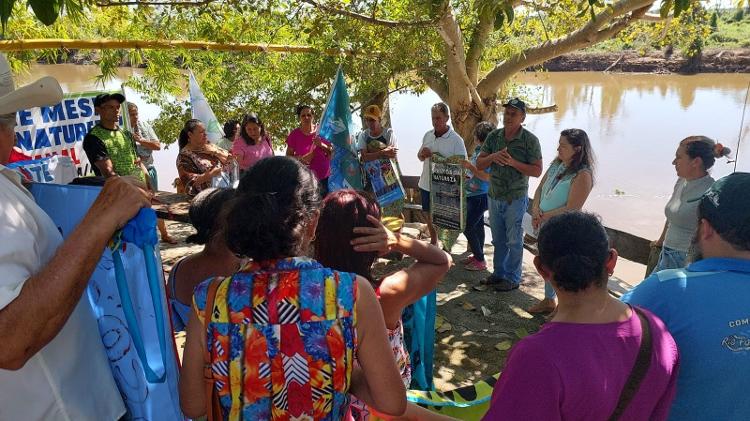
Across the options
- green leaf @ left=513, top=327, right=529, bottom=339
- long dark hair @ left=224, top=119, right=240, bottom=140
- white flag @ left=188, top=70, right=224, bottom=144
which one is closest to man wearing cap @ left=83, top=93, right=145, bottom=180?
long dark hair @ left=224, top=119, right=240, bottom=140

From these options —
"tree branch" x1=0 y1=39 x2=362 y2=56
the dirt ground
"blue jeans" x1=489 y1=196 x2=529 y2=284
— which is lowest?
the dirt ground

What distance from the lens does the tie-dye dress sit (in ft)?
4.44

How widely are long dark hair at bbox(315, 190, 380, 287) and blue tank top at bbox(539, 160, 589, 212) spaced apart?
2.42m

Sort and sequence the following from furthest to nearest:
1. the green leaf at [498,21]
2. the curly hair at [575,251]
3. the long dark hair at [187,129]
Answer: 1. the long dark hair at [187,129]
2. the green leaf at [498,21]
3. the curly hair at [575,251]

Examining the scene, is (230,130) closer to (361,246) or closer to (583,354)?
(361,246)

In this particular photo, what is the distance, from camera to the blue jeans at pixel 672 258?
11.7 feet

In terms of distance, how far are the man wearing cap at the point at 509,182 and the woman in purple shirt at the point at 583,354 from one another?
311 centimetres

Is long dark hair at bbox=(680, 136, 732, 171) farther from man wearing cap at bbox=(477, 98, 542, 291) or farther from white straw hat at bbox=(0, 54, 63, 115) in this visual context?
white straw hat at bbox=(0, 54, 63, 115)

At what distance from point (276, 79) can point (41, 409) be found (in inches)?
288

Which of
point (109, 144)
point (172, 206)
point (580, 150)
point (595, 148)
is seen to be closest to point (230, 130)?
point (109, 144)

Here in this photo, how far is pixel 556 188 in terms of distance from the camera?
3.95m

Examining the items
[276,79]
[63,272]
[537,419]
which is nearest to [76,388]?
[63,272]

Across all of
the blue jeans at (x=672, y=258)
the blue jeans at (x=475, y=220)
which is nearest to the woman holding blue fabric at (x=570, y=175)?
the blue jeans at (x=672, y=258)

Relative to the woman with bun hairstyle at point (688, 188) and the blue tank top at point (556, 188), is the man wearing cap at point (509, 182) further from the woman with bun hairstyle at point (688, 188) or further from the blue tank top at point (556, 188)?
the woman with bun hairstyle at point (688, 188)
